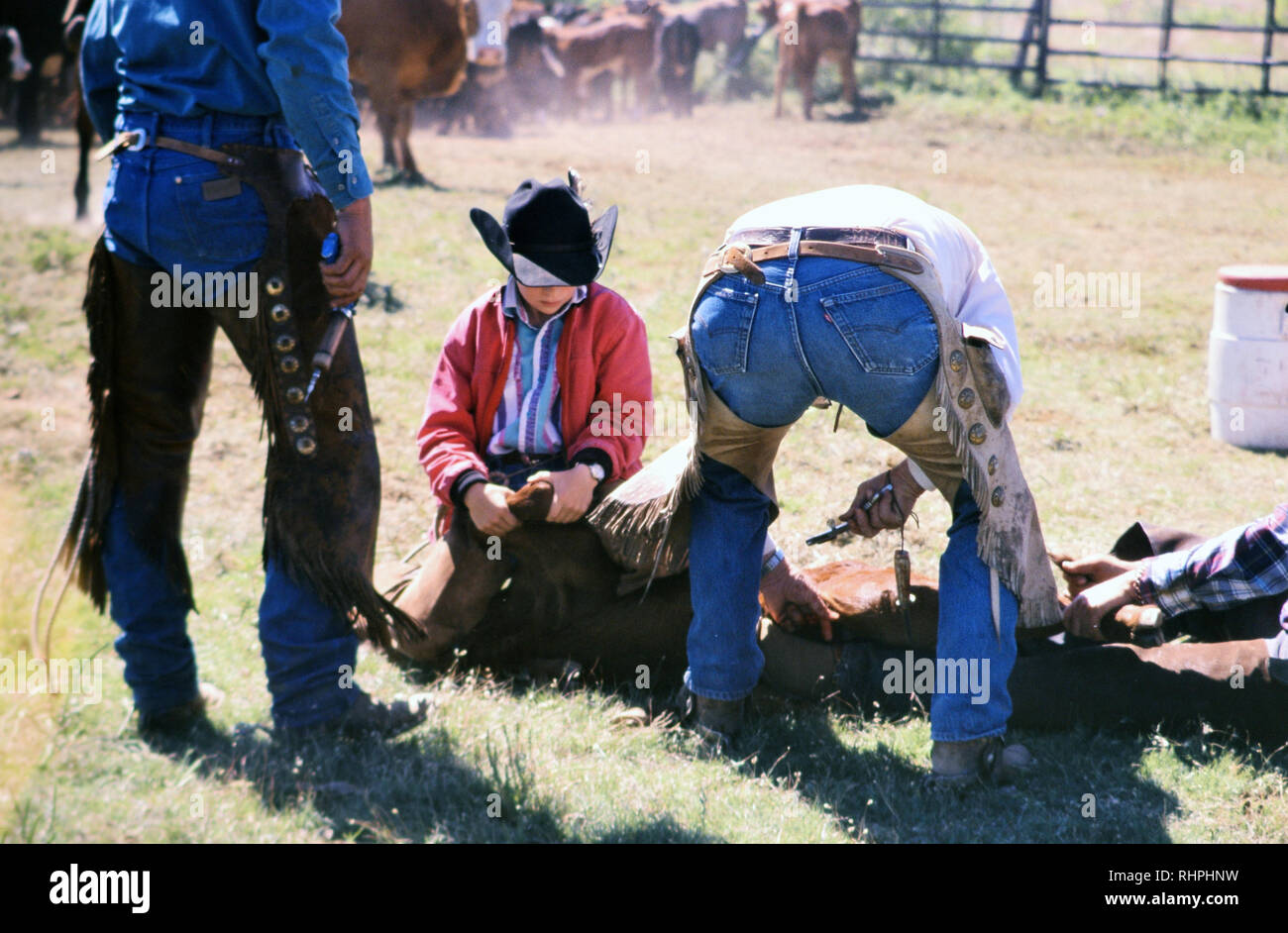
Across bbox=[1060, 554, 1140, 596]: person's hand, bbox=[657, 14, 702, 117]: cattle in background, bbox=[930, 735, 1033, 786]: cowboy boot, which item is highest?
bbox=[657, 14, 702, 117]: cattle in background

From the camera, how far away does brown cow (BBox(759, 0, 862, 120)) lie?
17.2 meters

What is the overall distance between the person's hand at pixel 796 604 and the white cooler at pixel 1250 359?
3.07m

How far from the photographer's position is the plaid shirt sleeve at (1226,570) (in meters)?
3.08

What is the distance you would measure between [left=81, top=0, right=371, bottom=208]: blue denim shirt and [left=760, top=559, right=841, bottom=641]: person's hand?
1.50 meters

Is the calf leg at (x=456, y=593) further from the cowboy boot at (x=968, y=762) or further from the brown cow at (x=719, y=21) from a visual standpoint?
the brown cow at (x=719, y=21)

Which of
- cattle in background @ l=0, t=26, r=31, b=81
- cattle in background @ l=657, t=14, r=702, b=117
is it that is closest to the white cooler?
cattle in background @ l=0, t=26, r=31, b=81

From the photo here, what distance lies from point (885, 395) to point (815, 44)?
15742mm

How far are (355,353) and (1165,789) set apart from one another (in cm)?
219

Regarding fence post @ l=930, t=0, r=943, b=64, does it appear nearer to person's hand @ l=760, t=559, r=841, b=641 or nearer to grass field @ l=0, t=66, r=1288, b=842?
grass field @ l=0, t=66, r=1288, b=842

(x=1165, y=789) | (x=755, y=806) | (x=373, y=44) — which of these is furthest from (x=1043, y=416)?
(x=373, y=44)

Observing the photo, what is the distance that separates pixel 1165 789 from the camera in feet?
9.77

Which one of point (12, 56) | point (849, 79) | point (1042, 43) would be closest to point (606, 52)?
point (849, 79)

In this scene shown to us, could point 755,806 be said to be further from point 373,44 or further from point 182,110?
point 373,44

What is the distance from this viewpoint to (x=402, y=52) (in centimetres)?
1098
